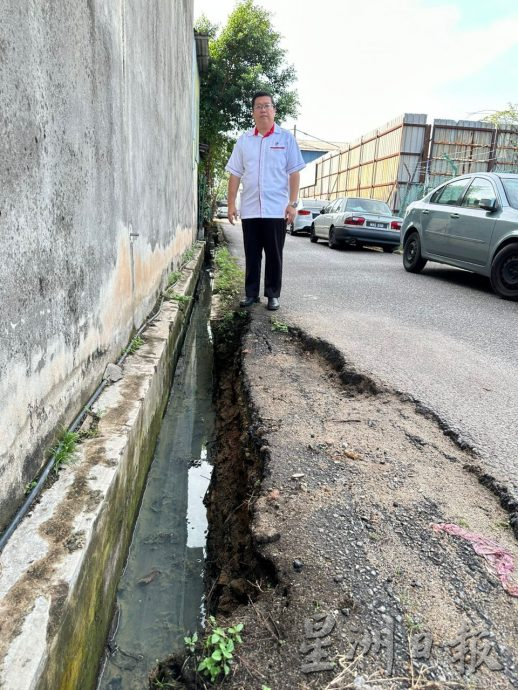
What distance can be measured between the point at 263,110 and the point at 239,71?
14995 millimetres

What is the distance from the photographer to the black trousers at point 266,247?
15.2ft

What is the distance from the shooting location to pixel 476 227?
6715mm

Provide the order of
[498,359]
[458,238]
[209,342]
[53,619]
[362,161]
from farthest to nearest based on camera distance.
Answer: [362,161], [458,238], [209,342], [498,359], [53,619]

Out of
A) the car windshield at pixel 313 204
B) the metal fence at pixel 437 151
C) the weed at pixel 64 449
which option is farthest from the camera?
the car windshield at pixel 313 204

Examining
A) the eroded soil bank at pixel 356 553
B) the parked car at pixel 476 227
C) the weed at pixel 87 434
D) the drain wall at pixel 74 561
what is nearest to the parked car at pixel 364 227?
the parked car at pixel 476 227

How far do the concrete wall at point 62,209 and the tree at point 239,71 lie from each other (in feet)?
48.3

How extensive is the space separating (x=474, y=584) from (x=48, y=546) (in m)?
1.32

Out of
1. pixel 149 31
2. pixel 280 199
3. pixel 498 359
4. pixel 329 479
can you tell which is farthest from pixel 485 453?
pixel 149 31

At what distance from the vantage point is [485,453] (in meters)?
2.36

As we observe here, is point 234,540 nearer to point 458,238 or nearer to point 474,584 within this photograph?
point 474,584

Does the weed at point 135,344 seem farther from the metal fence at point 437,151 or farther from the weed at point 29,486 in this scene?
the metal fence at point 437,151

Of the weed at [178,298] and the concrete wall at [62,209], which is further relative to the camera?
the weed at [178,298]

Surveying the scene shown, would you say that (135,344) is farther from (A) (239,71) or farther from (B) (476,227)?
(A) (239,71)

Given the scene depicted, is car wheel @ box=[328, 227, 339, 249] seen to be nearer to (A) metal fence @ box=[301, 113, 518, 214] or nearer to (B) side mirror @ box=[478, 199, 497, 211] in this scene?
(A) metal fence @ box=[301, 113, 518, 214]
